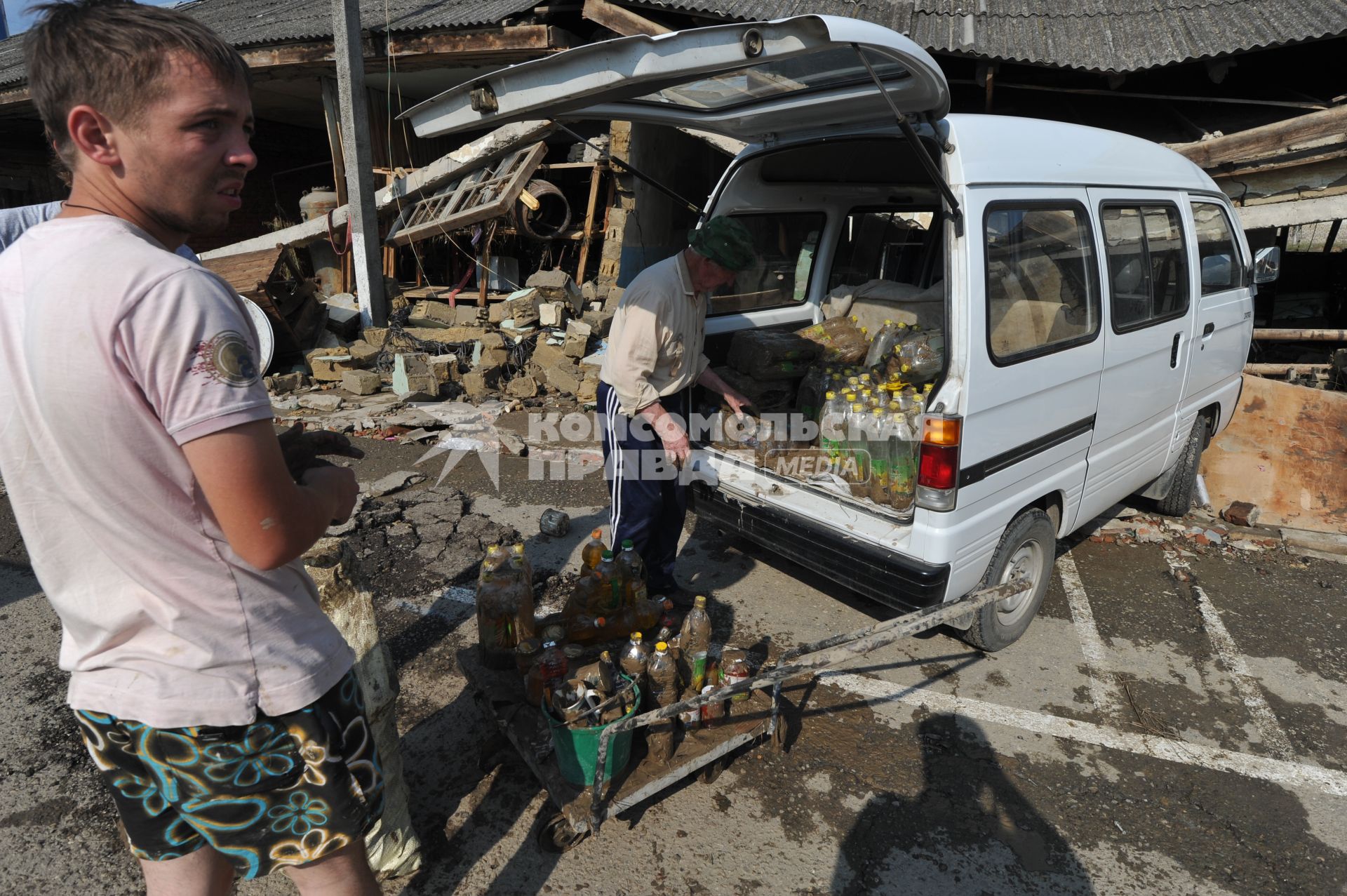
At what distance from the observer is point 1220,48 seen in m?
6.02

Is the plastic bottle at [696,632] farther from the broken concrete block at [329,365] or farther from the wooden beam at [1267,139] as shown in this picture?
the broken concrete block at [329,365]

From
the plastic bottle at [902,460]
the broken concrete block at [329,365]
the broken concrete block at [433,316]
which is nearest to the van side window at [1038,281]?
the plastic bottle at [902,460]

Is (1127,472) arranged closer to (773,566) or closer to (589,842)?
(773,566)

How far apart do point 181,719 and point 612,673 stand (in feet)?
5.34

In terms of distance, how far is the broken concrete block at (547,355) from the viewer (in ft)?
26.5

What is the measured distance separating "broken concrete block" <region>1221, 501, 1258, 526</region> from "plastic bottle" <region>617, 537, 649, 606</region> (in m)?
4.37

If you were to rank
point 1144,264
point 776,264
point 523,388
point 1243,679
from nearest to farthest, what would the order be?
point 1243,679 < point 1144,264 < point 776,264 < point 523,388

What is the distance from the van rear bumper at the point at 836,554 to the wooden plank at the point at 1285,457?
3.83 metres

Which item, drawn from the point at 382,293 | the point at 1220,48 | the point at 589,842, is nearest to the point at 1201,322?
the point at 1220,48

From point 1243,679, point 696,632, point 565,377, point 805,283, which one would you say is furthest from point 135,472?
point 565,377

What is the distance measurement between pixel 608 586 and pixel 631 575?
149 mm

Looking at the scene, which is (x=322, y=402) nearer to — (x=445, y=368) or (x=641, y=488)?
(x=445, y=368)

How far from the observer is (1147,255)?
377 cm

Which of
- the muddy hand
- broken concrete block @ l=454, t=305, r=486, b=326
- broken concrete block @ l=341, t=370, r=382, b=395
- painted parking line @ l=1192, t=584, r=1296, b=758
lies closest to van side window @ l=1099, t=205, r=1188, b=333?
painted parking line @ l=1192, t=584, r=1296, b=758
